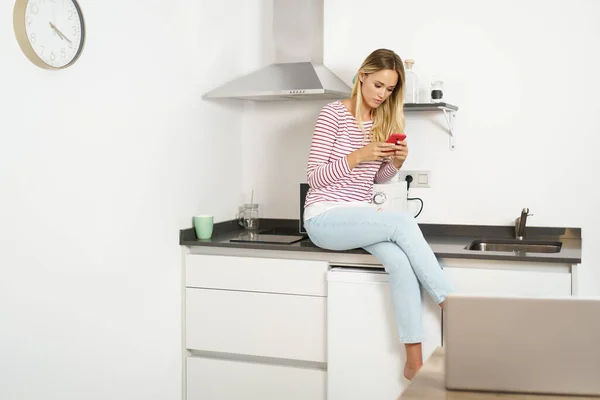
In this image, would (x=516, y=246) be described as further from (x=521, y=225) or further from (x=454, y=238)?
(x=454, y=238)

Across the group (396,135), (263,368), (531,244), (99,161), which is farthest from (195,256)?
(531,244)

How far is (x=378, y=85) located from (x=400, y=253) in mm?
664

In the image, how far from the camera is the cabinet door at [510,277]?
2689mm

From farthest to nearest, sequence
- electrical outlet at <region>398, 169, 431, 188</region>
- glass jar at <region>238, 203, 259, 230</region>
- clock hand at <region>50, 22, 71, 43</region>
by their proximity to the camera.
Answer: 1. glass jar at <region>238, 203, 259, 230</region>
2. electrical outlet at <region>398, 169, 431, 188</region>
3. clock hand at <region>50, 22, 71, 43</region>

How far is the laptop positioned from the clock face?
153 cm

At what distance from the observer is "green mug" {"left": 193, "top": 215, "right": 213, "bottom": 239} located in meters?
3.21

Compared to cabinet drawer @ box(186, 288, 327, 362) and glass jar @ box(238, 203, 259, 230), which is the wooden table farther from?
glass jar @ box(238, 203, 259, 230)

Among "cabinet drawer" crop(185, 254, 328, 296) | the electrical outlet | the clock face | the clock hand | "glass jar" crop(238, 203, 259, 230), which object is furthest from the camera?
"glass jar" crop(238, 203, 259, 230)

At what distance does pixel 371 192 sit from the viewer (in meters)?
3.08

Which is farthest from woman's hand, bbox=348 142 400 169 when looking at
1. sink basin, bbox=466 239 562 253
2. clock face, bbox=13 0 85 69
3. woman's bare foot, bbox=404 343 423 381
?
clock face, bbox=13 0 85 69

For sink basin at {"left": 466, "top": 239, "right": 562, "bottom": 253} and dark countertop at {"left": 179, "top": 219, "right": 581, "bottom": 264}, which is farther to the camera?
sink basin at {"left": 466, "top": 239, "right": 562, "bottom": 253}

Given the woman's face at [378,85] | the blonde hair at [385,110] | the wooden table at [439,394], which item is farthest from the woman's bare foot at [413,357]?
the wooden table at [439,394]

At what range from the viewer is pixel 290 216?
371 cm

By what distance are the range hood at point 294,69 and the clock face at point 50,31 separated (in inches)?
37.2
